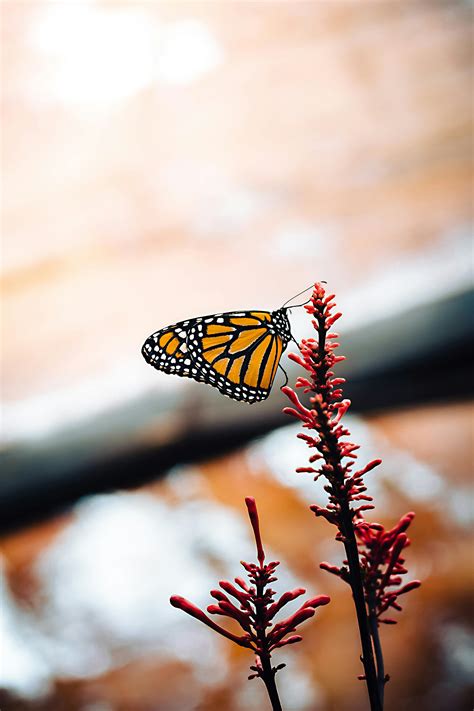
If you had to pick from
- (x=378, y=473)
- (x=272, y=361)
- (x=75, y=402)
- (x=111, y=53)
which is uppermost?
(x=111, y=53)

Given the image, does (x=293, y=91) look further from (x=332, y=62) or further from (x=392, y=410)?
(x=392, y=410)

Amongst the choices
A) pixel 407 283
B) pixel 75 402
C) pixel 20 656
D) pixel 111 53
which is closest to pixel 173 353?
pixel 20 656

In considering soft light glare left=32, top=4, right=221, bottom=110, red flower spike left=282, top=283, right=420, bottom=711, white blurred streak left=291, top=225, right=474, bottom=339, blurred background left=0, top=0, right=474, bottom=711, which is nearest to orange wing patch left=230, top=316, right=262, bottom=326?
red flower spike left=282, top=283, right=420, bottom=711

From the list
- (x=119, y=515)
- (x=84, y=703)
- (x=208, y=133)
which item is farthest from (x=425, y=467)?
(x=208, y=133)

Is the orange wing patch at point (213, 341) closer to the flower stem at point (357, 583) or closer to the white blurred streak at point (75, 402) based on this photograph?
the flower stem at point (357, 583)

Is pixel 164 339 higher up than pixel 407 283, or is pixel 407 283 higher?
pixel 407 283

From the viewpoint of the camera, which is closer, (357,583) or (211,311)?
(357,583)

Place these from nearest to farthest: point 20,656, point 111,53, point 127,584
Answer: point 20,656
point 127,584
point 111,53

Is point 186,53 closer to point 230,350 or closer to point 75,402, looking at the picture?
point 75,402

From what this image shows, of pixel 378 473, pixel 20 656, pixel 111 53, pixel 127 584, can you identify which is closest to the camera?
pixel 20 656
